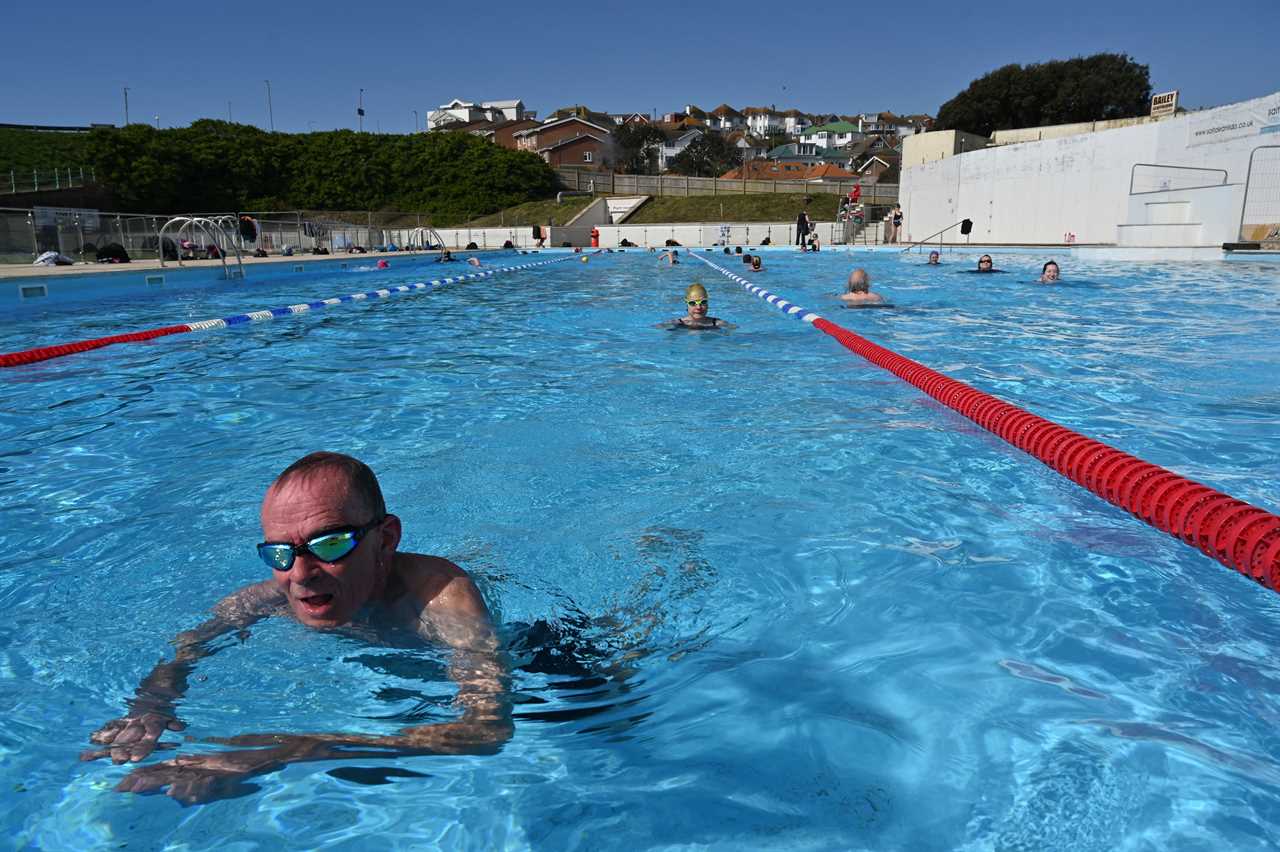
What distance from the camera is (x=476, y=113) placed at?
110438mm

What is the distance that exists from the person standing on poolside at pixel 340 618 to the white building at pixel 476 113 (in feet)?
374

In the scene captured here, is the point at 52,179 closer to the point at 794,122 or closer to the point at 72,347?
the point at 72,347

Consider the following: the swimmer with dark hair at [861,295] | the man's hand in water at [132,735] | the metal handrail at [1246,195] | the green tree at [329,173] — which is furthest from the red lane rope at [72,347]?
the green tree at [329,173]

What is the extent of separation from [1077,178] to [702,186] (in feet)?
94.9

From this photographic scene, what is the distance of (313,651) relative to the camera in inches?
97.0

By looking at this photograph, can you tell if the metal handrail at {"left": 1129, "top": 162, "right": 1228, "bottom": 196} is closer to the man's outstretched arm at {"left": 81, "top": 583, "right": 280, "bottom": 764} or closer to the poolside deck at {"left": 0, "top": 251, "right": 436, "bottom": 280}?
the poolside deck at {"left": 0, "top": 251, "right": 436, "bottom": 280}

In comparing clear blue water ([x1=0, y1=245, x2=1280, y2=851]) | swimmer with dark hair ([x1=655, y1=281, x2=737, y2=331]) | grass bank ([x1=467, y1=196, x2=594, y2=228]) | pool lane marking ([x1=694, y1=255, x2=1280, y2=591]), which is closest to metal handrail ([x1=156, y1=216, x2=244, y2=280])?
clear blue water ([x1=0, y1=245, x2=1280, y2=851])

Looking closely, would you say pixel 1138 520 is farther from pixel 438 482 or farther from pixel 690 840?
pixel 438 482

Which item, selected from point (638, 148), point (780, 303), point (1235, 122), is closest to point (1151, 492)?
point (780, 303)

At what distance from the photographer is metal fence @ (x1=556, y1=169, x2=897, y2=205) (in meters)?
50.6

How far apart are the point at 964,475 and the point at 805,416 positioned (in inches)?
59.1

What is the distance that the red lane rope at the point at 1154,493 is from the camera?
295 cm

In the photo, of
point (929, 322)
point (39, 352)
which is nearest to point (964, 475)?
point (929, 322)

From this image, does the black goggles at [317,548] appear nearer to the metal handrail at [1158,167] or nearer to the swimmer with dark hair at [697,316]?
the swimmer with dark hair at [697,316]
